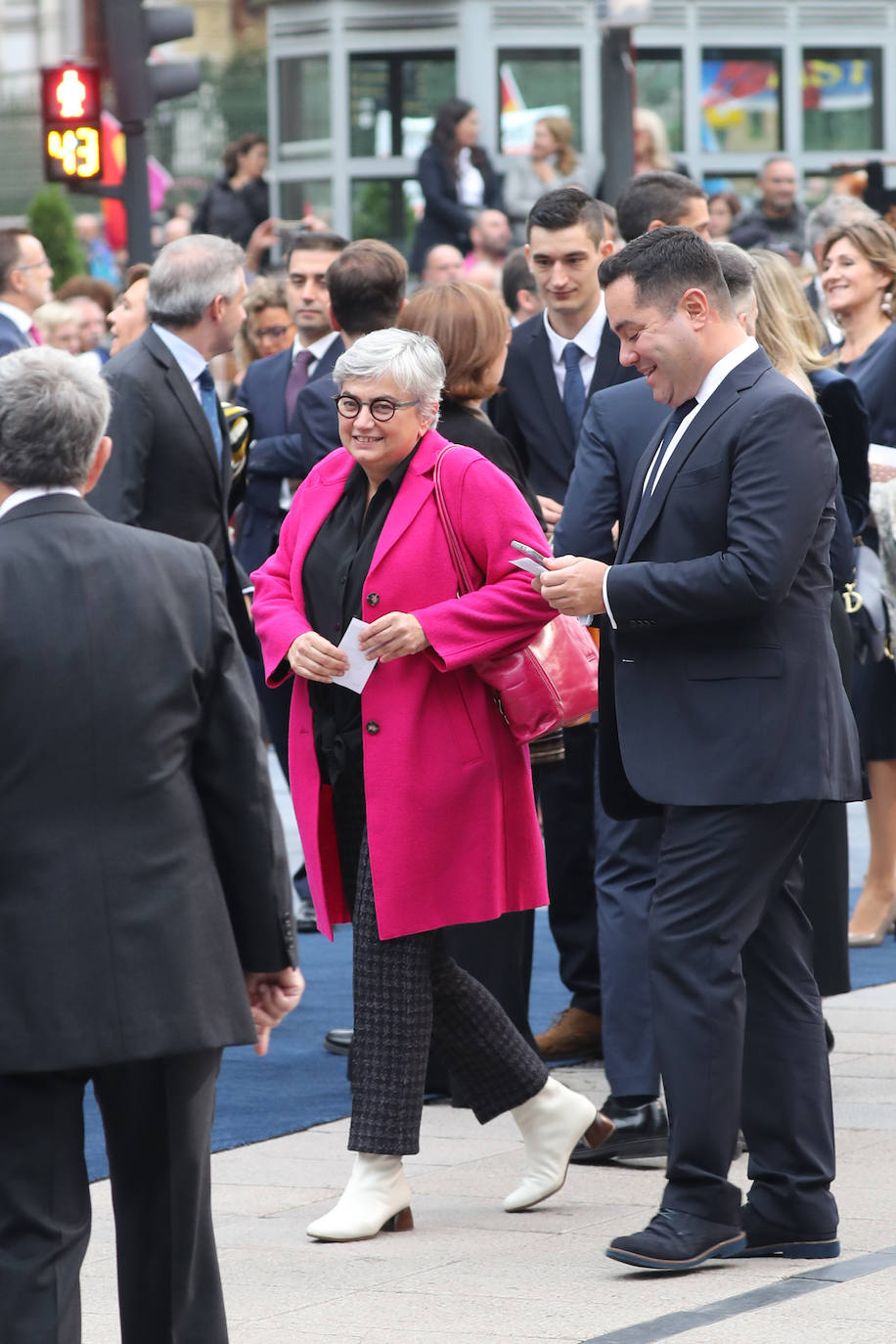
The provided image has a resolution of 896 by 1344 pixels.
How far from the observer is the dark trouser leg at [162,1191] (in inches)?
154

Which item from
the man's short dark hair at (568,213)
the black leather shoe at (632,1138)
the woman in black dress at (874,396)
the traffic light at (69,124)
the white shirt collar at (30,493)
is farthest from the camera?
the traffic light at (69,124)

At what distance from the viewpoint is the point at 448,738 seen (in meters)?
5.61

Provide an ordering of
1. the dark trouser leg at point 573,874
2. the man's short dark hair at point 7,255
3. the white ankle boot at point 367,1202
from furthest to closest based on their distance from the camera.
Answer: the man's short dark hair at point 7,255
the dark trouser leg at point 573,874
the white ankle boot at point 367,1202

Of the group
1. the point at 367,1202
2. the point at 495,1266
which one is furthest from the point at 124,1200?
the point at 367,1202

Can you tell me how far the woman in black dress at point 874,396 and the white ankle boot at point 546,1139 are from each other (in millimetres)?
3387

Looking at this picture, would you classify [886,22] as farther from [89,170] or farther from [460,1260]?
[460,1260]

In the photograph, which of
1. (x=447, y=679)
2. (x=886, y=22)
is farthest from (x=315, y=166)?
(x=447, y=679)

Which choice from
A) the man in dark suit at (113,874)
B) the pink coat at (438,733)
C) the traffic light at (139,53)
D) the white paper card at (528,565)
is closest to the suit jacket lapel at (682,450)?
the white paper card at (528,565)

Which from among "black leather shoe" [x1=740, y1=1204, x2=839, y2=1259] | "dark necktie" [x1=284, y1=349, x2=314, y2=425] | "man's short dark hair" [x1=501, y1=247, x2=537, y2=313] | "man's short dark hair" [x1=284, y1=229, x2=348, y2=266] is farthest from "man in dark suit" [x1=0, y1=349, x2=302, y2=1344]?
"man's short dark hair" [x1=501, y1=247, x2=537, y2=313]

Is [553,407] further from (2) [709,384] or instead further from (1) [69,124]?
(1) [69,124]

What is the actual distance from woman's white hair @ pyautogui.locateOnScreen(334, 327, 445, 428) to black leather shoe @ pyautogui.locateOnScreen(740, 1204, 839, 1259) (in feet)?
6.63

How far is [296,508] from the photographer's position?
596cm

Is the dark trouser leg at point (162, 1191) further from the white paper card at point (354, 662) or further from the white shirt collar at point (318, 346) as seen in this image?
the white shirt collar at point (318, 346)

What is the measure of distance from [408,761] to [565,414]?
1.85 m
